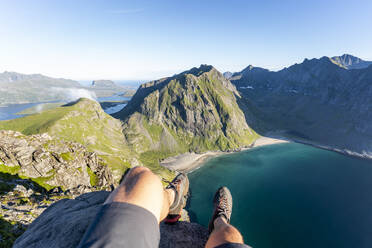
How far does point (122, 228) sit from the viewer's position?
236cm

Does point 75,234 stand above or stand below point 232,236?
below

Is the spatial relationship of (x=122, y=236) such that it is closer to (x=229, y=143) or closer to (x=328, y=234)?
(x=328, y=234)

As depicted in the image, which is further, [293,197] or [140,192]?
[293,197]

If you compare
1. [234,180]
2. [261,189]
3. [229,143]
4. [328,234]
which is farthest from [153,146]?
[328,234]

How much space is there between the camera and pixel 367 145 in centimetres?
18462

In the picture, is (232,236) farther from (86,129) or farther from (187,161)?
(86,129)

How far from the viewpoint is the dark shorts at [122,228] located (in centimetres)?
217

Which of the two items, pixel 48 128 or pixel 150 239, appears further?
pixel 48 128

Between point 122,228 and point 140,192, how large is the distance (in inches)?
39.2

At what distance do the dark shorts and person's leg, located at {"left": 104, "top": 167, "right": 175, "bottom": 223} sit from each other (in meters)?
0.18

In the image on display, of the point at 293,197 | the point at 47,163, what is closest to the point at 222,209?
the point at 47,163

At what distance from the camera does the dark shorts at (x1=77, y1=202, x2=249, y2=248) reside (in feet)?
7.12

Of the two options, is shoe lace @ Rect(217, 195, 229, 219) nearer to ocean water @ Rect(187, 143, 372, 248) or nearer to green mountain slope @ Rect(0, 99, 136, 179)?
ocean water @ Rect(187, 143, 372, 248)

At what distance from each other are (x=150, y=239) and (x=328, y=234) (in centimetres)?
10540
